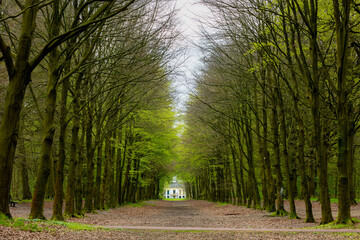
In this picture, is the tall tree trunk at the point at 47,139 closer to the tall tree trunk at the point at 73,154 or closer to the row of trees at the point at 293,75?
the tall tree trunk at the point at 73,154

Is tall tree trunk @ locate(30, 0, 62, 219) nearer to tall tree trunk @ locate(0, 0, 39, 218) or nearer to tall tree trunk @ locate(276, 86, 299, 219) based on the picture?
tall tree trunk @ locate(0, 0, 39, 218)

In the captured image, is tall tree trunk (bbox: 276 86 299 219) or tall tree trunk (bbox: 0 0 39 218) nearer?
tall tree trunk (bbox: 0 0 39 218)

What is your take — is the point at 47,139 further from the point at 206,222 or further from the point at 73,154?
the point at 206,222

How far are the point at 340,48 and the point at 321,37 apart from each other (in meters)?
6.55

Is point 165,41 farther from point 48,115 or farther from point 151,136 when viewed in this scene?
point 151,136

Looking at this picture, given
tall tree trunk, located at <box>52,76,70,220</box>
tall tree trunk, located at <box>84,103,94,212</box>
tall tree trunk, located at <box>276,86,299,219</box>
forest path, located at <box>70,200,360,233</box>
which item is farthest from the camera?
tall tree trunk, located at <box>84,103,94,212</box>

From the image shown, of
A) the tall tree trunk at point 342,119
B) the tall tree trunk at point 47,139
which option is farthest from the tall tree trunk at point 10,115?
the tall tree trunk at point 342,119

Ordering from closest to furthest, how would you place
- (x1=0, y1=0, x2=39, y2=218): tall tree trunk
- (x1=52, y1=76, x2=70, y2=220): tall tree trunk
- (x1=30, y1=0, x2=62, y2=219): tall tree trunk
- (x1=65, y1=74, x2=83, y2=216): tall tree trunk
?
(x1=0, y1=0, x2=39, y2=218): tall tree trunk
(x1=30, y1=0, x2=62, y2=219): tall tree trunk
(x1=52, y1=76, x2=70, y2=220): tall tree trunk
(x1=65, y1=74, x2=83, y2=216): tall tree trunk

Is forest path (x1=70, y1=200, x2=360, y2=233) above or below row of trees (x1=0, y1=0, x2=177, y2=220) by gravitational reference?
below

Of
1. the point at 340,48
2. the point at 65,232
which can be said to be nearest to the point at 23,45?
the point at 65,232

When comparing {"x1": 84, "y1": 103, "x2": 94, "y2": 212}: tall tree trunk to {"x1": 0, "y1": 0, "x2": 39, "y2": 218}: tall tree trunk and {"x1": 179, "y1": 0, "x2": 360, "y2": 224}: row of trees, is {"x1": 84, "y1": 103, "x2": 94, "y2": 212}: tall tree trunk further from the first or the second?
{"x1": 0, "y1": 0, "x2": 39, "y2": 218}: tall tree trunk

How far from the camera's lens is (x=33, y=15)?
9.36 m

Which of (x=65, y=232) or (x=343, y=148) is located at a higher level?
(x=343, y=148)

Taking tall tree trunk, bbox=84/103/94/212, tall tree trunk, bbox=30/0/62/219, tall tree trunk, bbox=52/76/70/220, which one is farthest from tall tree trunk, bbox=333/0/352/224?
tall tree trunk, bbox=84/103/94/212
